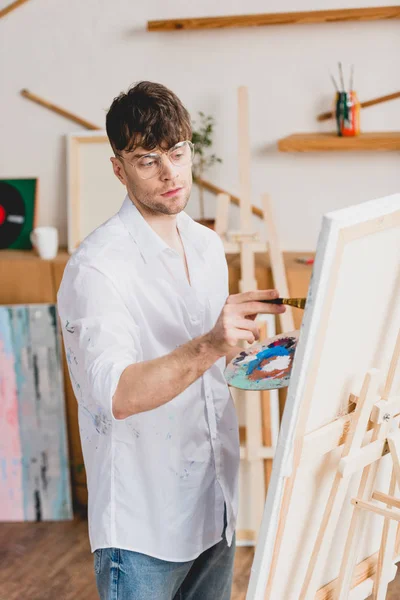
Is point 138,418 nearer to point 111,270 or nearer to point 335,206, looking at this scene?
point 111,270

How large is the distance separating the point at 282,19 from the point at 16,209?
1399 mm

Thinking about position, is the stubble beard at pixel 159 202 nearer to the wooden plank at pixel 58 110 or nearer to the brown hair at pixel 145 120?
the brown hair at pixel 145 120

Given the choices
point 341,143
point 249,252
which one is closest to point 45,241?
point 249,252

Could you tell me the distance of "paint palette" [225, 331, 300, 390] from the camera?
1477mm

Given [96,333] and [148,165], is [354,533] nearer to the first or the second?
[96,333]

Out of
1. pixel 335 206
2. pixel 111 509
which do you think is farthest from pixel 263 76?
pixel 111 509

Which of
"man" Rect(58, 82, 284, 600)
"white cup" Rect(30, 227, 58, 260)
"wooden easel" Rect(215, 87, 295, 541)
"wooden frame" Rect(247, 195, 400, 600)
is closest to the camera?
→ "wooden frame" Rect(247, 195, 400, 600)

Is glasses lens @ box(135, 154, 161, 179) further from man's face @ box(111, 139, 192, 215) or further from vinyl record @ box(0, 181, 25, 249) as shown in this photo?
vinyl record @ box(0, 181, 25, 249)

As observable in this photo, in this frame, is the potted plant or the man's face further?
the potted plant

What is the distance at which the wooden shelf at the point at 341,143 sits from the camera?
2889 millimetres

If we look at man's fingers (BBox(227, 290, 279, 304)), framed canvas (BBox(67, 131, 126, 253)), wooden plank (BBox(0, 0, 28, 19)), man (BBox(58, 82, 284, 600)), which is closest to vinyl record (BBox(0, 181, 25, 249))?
framed canvas (BBox(67, 131, 126, 253))

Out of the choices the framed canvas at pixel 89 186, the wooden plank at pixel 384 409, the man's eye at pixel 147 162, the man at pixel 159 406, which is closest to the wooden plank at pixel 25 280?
the framed canvas at pixel 89 186

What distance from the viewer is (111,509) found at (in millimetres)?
1535

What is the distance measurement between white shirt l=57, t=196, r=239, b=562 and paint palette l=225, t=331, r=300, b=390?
4.1 inches
